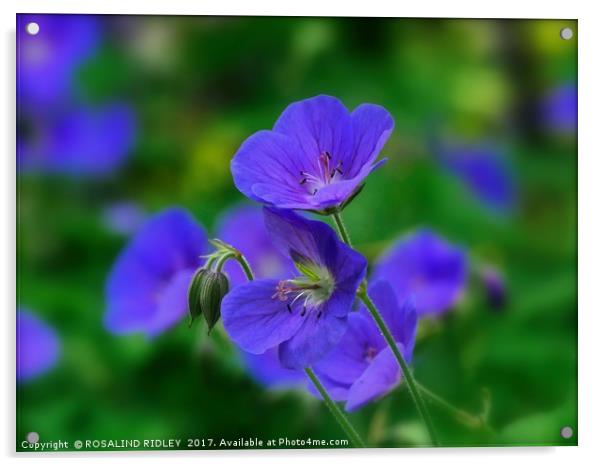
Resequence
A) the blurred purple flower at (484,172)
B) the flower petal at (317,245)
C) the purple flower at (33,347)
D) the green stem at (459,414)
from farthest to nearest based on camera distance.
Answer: the blurred purple flower at (484,172), the purple flower at (33,347), the green stem at (459,414), the flower petal at (317,245)

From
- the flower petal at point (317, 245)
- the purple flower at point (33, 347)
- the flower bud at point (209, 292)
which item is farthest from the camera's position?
the purple flower at point (33, 347)

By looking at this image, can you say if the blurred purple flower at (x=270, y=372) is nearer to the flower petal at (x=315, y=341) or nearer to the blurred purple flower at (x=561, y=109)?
the flower petal at (x=315, y=341)

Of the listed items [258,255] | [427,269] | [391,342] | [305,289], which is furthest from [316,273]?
[427,269]

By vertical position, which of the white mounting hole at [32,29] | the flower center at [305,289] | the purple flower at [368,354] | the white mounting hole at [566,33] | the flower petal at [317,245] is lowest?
the purple flower at [368,354]

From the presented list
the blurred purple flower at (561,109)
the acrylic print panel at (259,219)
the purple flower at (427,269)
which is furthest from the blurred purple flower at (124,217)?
the blurred purple flower at (561,109)

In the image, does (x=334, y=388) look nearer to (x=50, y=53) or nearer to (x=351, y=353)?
(x=351, y=353)

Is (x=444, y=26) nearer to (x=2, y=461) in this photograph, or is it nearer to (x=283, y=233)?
(x=283, y=233)

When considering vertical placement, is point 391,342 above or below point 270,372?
above
